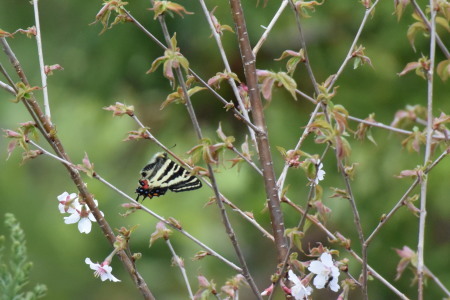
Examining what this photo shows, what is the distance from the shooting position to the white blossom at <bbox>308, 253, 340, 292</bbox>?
156 centimetres

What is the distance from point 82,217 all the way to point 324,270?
1.73 feet

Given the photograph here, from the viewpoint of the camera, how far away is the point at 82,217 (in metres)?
1.69

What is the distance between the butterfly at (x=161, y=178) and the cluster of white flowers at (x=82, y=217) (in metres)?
0.13

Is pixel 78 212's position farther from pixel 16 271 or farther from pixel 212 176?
pixel 212 176

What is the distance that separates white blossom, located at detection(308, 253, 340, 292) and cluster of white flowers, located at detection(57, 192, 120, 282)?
1.36 ft

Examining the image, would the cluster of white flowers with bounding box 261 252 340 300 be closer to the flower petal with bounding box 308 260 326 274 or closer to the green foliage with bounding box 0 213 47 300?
the flower petal with bounding box 308 260 326 274

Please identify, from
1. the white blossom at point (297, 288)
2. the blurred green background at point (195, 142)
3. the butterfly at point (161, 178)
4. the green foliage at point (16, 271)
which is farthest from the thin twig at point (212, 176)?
the blurred green background at point (195, 142)

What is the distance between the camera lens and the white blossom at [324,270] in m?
1.56

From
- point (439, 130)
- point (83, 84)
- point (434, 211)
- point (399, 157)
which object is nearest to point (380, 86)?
point (399, 157)

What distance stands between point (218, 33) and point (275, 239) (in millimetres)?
464

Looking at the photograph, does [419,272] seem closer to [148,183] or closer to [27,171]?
[148,183]

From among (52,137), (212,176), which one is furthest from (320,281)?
(52,137)

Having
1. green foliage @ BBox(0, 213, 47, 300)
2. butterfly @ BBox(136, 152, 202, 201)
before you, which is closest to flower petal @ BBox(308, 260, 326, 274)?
butterfly @ BBox(136, 152, 202, 201)

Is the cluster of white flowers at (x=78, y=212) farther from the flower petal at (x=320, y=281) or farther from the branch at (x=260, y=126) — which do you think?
the flower petal at (x=320, y=281)
